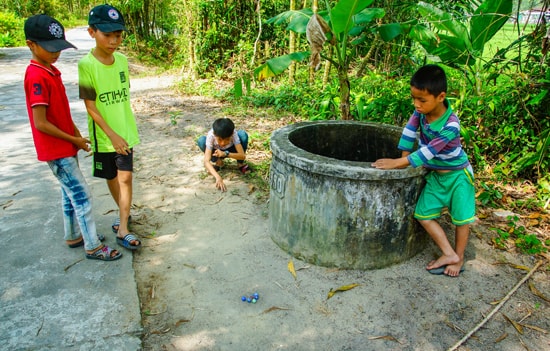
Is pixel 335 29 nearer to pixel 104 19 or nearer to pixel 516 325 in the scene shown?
pixel 104 19

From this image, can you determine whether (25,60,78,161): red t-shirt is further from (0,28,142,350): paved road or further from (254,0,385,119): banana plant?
(254,0,385,119): banana plant

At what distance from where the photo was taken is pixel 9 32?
53.8 feet

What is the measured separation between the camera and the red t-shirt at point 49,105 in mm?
2375

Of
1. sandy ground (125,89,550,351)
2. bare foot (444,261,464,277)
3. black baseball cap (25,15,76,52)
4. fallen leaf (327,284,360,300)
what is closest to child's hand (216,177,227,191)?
sandy ground (125,89,550,351)

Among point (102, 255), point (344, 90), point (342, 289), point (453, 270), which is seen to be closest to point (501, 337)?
point (453, 270)

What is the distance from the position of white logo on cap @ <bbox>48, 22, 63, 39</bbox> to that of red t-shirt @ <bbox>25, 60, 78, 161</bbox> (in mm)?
214

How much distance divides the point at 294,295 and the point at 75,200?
1.65 meters

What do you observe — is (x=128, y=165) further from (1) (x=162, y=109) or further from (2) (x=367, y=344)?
(1) (x=162, y=109)

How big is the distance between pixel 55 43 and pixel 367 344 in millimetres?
2616

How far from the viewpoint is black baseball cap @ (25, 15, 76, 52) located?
232 cm

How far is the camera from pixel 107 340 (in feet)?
7.16

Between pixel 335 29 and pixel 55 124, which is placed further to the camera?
pixel 335 29

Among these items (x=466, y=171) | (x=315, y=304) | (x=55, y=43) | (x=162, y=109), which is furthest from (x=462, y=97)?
(x=162, y=109)

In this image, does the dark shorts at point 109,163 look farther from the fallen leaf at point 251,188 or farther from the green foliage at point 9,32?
the green foliage at point 9,32
